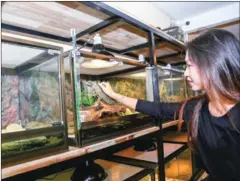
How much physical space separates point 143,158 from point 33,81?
0.91 metres

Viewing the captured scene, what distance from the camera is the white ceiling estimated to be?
218 cm

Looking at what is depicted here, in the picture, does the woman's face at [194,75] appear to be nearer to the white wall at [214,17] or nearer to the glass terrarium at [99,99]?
the glass terrarium at [99,99]

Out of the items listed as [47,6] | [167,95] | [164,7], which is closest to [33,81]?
[47,6]

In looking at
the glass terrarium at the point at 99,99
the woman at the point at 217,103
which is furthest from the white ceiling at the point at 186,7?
the woman at the point at 217,103

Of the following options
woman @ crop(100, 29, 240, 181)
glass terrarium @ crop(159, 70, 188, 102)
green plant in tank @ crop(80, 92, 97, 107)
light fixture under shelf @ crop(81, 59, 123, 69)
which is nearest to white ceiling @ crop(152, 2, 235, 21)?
glass terrarium @ crop(159, 70, 188, 102)

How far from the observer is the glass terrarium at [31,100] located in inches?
28.1

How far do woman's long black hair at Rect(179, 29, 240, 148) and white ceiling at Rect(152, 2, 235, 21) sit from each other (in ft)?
4.88

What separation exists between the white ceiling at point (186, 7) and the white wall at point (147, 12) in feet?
0.20

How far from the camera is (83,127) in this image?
0.88 metres

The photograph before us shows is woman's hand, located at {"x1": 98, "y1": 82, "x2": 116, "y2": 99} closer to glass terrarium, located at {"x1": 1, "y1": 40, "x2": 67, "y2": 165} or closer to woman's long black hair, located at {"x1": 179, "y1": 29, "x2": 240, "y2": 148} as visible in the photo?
glass terrarium, located at {"x1": 1, "y1": 40, "x2": 67, "y2": 165}

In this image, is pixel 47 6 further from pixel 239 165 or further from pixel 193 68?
pixel 239 165

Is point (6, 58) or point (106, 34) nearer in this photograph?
point (6, 58)

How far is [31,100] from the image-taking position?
2.84 feet

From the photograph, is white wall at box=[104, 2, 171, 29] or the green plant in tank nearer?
the green plant in tank
